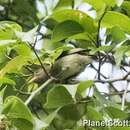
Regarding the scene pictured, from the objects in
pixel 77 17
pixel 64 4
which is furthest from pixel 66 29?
pixel 64 4

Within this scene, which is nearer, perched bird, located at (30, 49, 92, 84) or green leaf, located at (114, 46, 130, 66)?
green leaf, located at (114, 46, 130, 66)

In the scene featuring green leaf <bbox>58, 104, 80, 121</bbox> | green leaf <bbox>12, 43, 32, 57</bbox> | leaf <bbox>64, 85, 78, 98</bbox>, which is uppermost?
green leaf <bbox>12, 43, 32, 57</bbox>

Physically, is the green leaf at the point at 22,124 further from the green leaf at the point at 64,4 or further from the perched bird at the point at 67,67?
the green leaf at the point at 64,4

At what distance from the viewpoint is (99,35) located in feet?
3.16

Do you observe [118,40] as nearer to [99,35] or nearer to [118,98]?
[99,35]

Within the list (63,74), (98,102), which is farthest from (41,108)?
(98,102)

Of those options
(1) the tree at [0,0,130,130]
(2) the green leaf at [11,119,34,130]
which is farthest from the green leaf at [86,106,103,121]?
(2) the green leaf at [11,119,34,130]

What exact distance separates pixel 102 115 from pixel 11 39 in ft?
0.70

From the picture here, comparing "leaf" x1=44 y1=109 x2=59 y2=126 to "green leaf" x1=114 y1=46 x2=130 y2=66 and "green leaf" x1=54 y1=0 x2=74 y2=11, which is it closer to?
"green leaf" x1=114 y1=46 x2=130 y2=66

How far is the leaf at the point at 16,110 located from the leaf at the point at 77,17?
189 millimetres

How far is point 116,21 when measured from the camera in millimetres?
941

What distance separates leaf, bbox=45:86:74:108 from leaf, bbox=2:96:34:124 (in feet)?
0.21

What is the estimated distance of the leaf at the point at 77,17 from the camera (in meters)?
0.96

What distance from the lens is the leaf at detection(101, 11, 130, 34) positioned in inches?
36.4
